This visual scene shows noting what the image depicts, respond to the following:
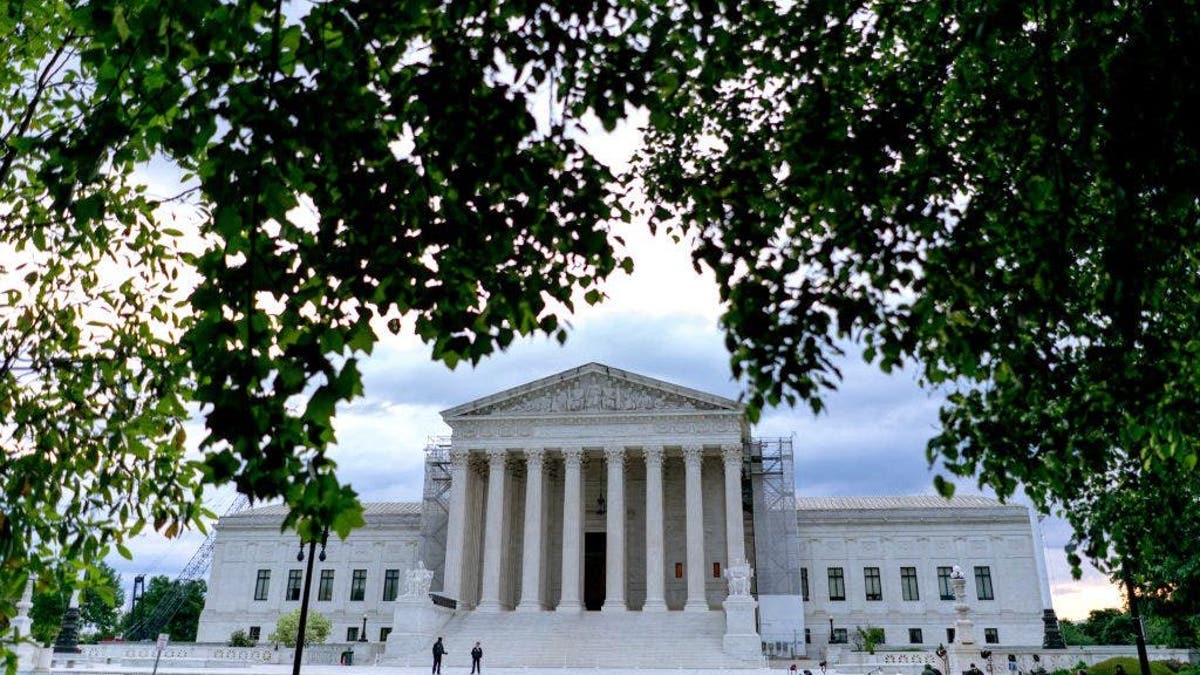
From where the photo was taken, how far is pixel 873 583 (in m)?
54.4

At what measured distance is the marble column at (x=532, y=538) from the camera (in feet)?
151

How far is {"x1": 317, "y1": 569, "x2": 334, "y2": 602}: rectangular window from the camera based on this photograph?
57.2 metres

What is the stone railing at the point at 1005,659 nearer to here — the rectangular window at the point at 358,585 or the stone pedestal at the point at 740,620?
the stone pedestal at the point at 740,620

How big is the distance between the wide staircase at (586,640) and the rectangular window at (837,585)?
1387 centimetres

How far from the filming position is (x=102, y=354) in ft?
25.2

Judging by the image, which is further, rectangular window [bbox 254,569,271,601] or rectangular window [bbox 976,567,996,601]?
rectangular window [bbox 254,569,271,601]

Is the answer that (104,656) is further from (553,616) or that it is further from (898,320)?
(898,320)

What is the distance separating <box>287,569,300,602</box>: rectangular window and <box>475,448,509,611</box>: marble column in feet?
51.0

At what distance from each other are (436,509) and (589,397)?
1272cm

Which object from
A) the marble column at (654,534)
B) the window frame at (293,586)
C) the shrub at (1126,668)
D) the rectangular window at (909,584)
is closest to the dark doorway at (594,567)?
the marble column at (654,534)

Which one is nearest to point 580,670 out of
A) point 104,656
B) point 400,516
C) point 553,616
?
point 553,616

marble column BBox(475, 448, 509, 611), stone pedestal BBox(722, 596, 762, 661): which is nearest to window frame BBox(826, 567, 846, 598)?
stone pedestal BBox(722, 596, 762, 661)

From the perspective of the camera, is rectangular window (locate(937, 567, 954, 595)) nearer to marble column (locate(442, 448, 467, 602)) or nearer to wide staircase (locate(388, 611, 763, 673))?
wide staircase (locate(388, 611, 763, 673))

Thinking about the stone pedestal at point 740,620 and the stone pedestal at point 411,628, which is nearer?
the stone pedestal at point 740,620
